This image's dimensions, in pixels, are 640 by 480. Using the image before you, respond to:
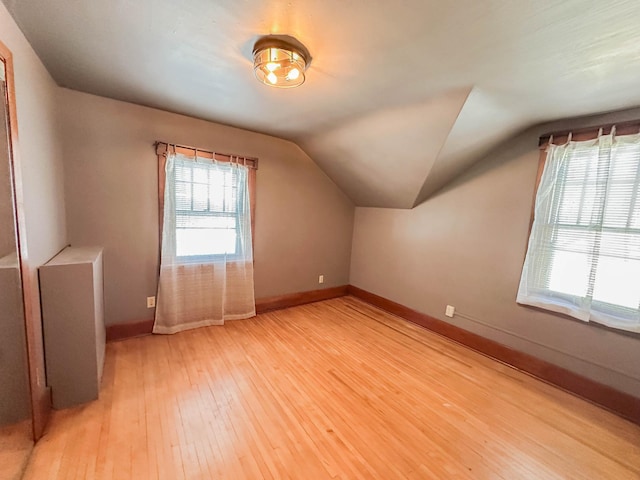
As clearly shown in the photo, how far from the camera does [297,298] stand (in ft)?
12.5

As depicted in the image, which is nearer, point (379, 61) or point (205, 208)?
point (379, 61)

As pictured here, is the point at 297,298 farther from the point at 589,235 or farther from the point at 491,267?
the point at 589,235

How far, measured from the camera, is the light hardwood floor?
1396mm

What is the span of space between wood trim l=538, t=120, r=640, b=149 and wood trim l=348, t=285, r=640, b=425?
1.96 metres

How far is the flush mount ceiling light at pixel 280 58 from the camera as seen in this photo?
1.41 m

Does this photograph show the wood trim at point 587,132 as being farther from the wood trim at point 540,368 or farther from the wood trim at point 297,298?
the wood trim at point 297,298

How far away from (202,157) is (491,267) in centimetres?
331

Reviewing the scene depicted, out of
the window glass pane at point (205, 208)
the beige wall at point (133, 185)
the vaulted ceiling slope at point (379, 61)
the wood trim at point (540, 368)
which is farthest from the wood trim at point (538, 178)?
the window glass pane at point (205, 208)

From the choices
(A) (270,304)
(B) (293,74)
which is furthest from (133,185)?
(A) (270,304)

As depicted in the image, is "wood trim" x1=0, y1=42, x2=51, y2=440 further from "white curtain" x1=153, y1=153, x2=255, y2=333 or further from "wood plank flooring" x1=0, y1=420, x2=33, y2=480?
"white curtain" x1=153, y1=153, x2=255, y2=333

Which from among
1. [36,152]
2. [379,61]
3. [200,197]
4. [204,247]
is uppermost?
[379,61]

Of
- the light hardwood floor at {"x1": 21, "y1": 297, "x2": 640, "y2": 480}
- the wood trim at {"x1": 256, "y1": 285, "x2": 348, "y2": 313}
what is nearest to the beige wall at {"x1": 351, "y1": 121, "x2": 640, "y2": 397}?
the light hardwood floor at {"x1": 21, "y1": 297, "x2": 640, "y2": 480}

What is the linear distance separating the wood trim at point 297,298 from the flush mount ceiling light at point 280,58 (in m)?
2.67

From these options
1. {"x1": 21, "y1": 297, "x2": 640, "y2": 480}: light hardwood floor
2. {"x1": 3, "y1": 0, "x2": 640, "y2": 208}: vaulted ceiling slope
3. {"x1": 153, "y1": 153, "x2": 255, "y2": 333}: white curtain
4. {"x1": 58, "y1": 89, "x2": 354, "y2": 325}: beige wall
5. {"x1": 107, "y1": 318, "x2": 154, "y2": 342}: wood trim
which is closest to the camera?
{"x1": 3, "y1": 0, "x2": 640, "y2": 208}: vaulted ceiling slope
